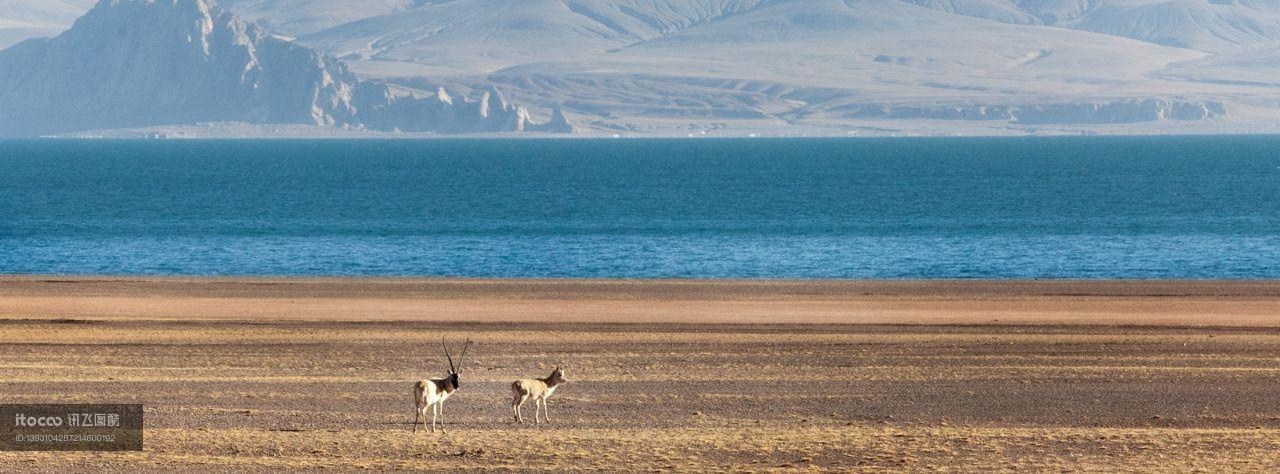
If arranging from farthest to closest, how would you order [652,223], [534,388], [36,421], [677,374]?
[652,223] < [677,374] < [36,421] < [534,388]

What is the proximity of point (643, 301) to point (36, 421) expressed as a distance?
22.1m

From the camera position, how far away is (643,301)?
1644 inches

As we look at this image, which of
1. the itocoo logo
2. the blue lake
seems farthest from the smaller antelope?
the blue lake

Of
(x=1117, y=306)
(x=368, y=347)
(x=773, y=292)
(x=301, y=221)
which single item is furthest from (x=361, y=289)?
(x=301, y=221)

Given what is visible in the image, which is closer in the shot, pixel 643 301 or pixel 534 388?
pixel 534 388

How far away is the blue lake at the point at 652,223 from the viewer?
5816 cm

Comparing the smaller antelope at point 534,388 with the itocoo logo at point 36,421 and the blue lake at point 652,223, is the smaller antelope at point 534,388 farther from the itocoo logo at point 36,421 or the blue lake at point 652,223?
the blue lake at point 652,223

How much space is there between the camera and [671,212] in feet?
304

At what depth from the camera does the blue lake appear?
5816 centimetres

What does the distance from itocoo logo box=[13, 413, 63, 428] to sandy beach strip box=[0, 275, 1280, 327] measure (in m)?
15.1

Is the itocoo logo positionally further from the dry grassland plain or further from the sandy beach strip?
the sandy beach strip

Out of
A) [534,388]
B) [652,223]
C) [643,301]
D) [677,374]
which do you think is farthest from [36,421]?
[652,223]

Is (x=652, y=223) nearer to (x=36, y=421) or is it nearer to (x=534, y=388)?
(x=534, y=388)

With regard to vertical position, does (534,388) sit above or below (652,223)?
above
